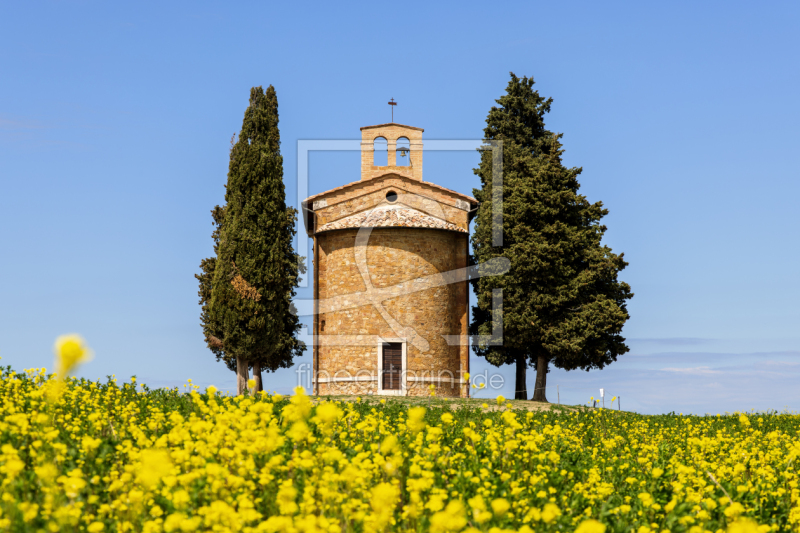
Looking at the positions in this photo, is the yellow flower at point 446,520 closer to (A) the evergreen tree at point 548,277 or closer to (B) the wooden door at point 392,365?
(B) the wooden door at point 392,365

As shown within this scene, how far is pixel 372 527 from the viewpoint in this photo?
179 inches

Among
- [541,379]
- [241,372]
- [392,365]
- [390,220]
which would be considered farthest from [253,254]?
[541,379]

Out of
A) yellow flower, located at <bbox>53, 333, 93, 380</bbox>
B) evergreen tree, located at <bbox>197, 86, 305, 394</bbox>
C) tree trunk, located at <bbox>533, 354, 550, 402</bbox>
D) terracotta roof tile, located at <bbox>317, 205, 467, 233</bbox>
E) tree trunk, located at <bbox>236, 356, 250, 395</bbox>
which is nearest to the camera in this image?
yellow flower, located at <bbox>53, 333, 93, 380</bbox>

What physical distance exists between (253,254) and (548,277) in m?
10.5

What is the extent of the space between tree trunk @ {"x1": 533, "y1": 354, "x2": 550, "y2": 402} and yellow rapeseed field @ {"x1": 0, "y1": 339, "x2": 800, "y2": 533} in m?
16.7

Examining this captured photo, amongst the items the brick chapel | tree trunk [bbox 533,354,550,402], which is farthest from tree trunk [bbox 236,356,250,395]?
tree trunk [bbox 533,354,550,402]

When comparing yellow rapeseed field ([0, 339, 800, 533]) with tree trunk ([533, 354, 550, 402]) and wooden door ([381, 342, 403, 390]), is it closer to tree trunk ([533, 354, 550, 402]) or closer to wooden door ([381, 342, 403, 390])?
wooden door ([381, 342, 403, 390])

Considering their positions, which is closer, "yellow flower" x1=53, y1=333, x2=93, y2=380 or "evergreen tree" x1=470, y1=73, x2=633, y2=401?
"yellow flower" x1=53, y1=333, x2=93, y2=380

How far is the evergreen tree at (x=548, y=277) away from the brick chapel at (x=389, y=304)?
1504mm

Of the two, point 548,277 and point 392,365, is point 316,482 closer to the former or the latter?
point 392,365

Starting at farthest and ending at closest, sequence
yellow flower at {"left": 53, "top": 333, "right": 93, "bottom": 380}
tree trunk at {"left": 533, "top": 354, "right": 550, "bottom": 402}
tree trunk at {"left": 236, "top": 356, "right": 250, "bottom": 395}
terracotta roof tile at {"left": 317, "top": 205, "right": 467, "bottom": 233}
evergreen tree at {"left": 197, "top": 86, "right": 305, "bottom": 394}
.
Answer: tree trunk at {"left": 533, "top": 354, "right": 550, "bottom": 402} → tree trunk at {"left": 236, "top": 356, "right": 250, "bottom": 395} → terracotta roof tile at {"left": 317, "top": 205, "right": 467, "bottom": 233} → evergreen tree at {"left": 197, "top": 86, "right": 305, "bottom": 394} → yellow flower at {"left": 53, "top": 333, "right": 93, "bottom": 380}

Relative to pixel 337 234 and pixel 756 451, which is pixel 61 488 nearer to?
pixel 756 451

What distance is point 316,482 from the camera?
18.2ft

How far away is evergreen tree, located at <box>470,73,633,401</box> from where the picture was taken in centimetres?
2608
